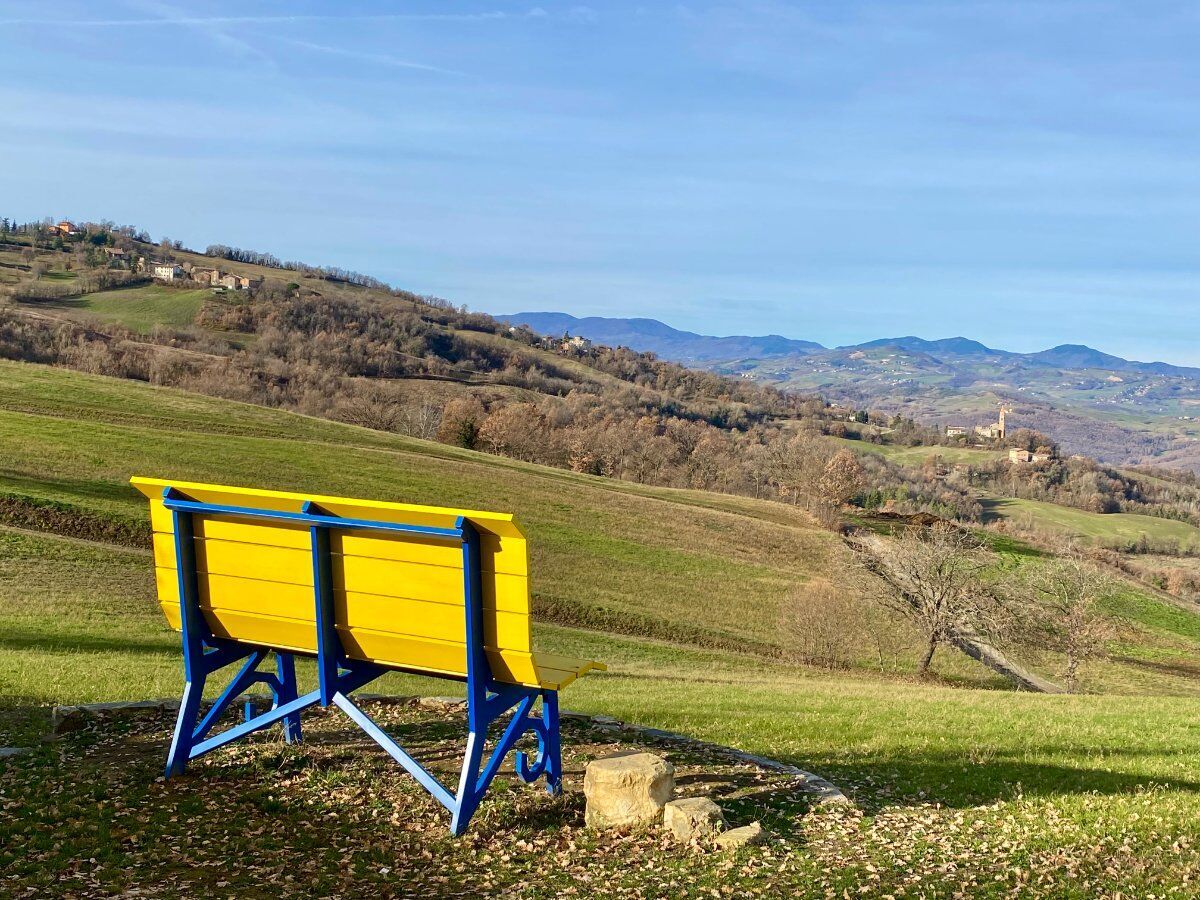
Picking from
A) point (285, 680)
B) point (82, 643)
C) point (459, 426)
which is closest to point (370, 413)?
point (459, 426)

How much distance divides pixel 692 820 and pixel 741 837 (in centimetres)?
38

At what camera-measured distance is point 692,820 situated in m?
6.90

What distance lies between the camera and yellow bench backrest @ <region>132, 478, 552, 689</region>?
6527 millimetres

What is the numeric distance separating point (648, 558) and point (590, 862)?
42.2 meters

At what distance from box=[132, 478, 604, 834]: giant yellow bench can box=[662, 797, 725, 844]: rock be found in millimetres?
1081

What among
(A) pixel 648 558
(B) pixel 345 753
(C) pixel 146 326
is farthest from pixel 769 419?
(B) pixel 345 753

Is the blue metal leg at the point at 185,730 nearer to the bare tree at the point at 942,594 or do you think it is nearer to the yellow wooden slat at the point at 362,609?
the yellow wooden slat at the point at 362,609

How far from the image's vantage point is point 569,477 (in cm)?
7025

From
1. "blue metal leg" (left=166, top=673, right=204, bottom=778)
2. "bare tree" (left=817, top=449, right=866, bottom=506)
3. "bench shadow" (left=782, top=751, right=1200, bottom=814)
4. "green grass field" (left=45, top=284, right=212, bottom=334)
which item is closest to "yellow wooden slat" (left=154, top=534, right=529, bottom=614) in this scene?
"blue metal leg" (left=166, top=673, right=204, bottom=778)

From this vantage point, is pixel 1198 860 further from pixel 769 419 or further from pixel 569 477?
pixel 769 419

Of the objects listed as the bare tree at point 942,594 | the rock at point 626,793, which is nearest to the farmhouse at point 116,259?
the bare tree at point 942,594

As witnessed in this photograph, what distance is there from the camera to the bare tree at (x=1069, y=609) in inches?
1351

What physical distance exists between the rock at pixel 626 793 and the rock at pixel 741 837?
0.57 meters

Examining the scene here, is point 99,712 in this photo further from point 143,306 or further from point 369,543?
point 143,306
